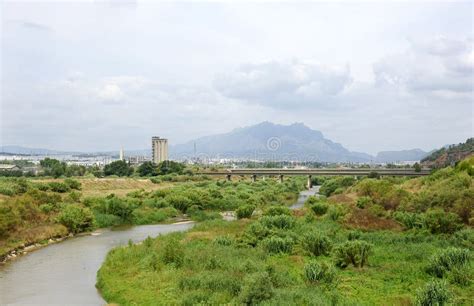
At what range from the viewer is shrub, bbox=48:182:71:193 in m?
63.3

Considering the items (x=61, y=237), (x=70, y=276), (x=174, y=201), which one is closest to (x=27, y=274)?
(x=70, y=276)

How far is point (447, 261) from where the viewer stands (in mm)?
19875

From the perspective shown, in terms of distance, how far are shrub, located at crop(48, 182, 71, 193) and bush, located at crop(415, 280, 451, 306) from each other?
5773 centimetres

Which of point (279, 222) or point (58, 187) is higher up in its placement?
point (58, 187)

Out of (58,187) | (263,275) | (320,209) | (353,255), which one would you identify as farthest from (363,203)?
(58,187)

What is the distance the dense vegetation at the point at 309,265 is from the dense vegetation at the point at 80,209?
1130cm

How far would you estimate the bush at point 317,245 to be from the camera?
80.8ft

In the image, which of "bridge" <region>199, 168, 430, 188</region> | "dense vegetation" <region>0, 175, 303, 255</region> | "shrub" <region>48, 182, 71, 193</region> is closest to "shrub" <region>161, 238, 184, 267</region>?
"dense vegetation" <region>0, 175, 303, 255</region>

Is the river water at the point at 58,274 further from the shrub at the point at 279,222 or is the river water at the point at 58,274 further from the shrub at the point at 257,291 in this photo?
the shrub at the point at 279,222

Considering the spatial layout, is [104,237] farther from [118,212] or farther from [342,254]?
[342,254]

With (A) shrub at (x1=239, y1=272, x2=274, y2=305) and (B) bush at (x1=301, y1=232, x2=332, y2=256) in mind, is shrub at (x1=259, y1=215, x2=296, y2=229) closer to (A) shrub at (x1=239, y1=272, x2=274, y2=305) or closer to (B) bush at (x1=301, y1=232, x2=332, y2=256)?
(B) bush at (x1=301, y1=232, x2=332, y2=256)

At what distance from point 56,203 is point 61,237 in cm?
1106

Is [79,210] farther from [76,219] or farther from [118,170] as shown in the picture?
[118,170]

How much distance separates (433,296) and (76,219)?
33.3 meters
